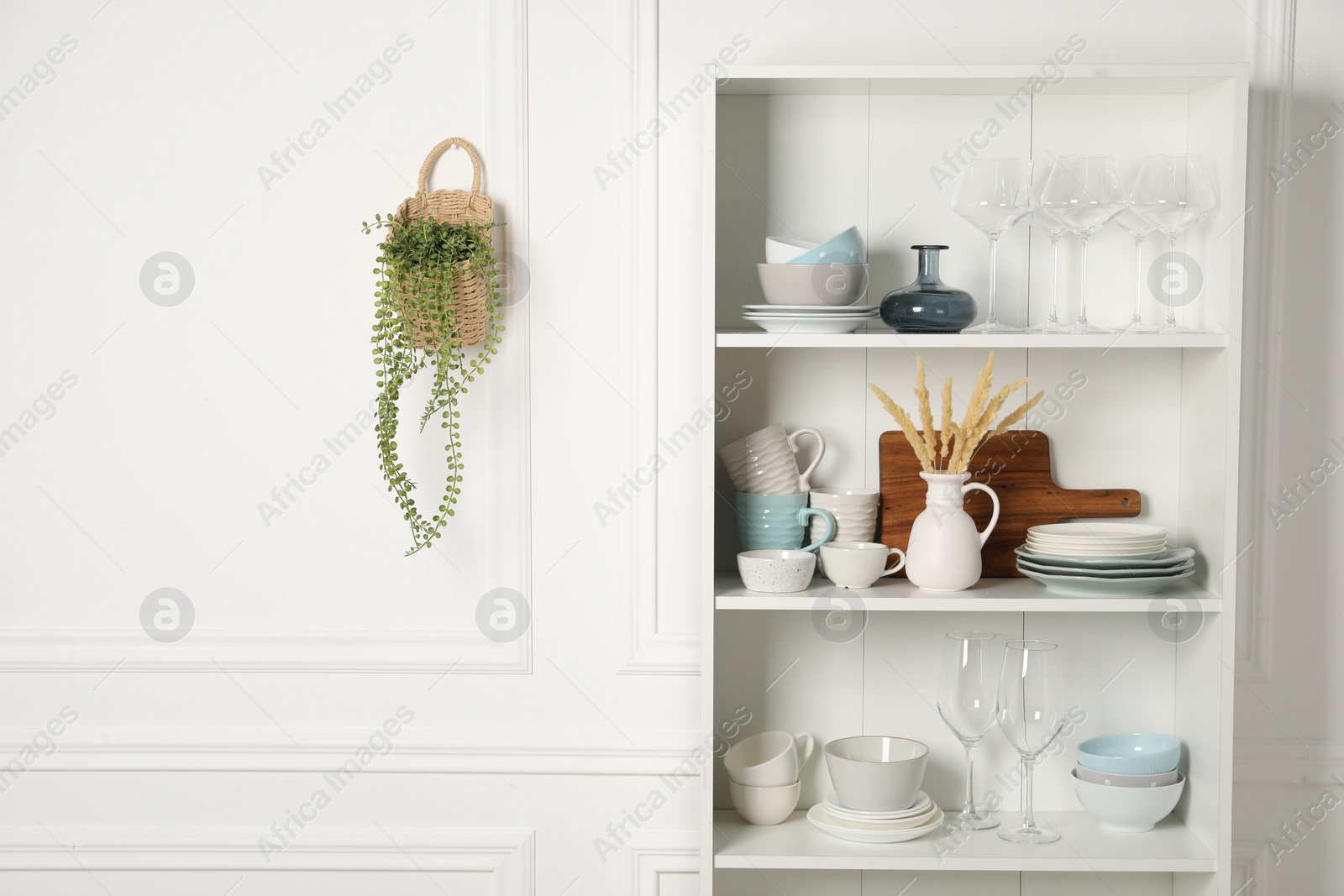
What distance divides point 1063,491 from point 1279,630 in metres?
0.49

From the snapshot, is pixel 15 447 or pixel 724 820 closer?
pixel 724 820

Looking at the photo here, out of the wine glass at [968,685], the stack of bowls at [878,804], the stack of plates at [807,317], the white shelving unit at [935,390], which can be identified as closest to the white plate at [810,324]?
the stack of plates at [807,317]

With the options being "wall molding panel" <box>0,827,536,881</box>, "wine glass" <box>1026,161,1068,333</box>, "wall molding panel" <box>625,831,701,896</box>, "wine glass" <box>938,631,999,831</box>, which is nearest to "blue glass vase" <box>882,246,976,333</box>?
"wine glass" <box>1026,161,1068,333</box>

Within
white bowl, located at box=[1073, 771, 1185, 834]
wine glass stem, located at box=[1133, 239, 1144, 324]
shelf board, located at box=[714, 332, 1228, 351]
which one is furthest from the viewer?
wine glass stem, located at box=[1133, 239, 1144, 324]

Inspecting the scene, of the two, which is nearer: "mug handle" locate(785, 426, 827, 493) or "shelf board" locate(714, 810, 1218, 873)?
"shelf board" locate(714, 810, 1218, 873)

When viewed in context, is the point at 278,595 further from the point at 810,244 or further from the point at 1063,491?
the point at 1063,491

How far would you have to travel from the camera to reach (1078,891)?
1.89 metres

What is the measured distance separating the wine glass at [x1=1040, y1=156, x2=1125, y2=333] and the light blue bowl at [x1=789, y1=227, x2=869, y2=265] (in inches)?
13.0

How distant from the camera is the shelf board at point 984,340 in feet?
5.25

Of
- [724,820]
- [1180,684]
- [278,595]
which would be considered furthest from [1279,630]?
[278,595]

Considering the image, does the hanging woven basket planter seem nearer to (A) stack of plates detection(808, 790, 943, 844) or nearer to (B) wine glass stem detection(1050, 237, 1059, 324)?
(A) stack of plates detection(808, 790, 943, 844)

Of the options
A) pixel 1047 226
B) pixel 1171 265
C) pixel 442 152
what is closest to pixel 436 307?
pixel 442 152

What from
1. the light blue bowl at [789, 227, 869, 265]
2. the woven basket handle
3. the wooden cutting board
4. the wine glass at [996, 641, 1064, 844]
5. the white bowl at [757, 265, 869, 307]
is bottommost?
the wine glass at [996, 641, 1064, 844]

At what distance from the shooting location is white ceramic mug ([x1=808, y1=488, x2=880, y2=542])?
1.77 metres
